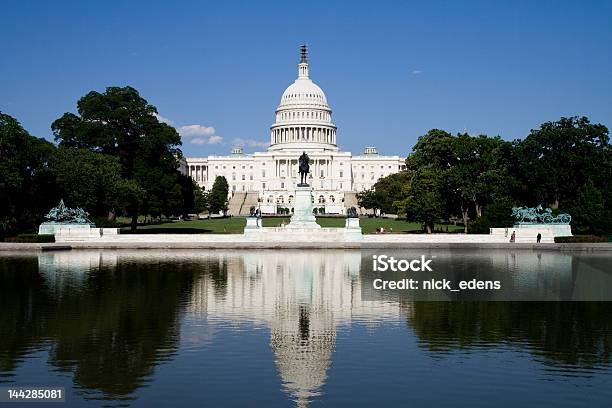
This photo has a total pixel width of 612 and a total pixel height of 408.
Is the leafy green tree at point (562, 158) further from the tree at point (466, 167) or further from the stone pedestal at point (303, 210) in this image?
the stone pedestal at point (303, 210)

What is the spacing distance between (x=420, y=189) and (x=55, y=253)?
31370mm

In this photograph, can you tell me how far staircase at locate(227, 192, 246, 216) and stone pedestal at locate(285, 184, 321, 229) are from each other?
262 feet

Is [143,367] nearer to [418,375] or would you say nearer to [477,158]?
[418,375]

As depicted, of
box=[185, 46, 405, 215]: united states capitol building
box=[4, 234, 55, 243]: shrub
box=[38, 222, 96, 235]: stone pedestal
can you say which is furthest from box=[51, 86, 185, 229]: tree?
box=[185, 46, 405, 215]: united states capitol building

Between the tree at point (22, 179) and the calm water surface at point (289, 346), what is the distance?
21685 millimetres

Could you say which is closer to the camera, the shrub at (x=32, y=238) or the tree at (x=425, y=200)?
the shrub at (x=32, y=238)

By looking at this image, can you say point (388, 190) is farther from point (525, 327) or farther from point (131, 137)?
point (525, 327)

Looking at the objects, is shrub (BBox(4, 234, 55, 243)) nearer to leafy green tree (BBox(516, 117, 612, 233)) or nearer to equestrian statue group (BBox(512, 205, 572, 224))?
equestrian statue group (BBox(512, 205, 572, 224))

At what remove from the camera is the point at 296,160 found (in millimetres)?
163625

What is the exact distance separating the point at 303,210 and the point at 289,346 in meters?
39.0

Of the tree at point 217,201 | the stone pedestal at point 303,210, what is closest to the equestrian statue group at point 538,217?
the stone pedestal at point 303,210

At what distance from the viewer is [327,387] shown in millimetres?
11992

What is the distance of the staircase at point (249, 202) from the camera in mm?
135625

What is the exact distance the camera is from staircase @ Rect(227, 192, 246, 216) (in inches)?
5340
